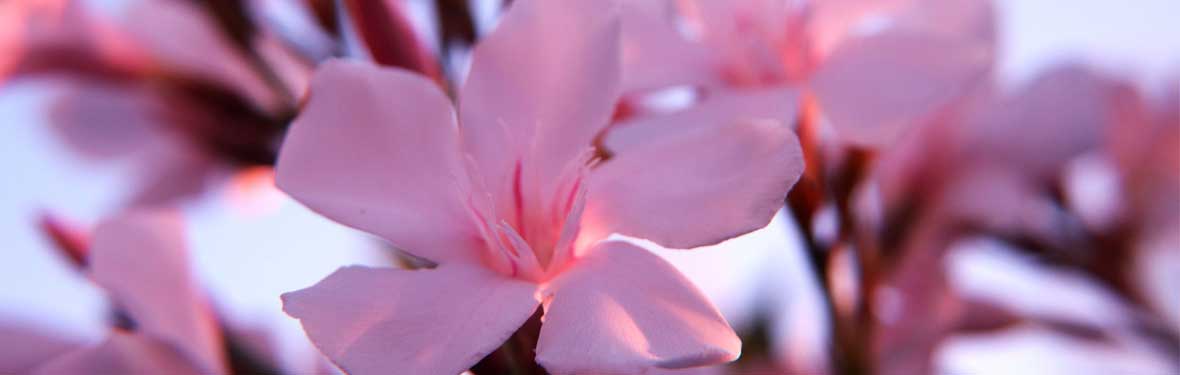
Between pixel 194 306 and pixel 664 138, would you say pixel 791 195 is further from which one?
pixel 194 306

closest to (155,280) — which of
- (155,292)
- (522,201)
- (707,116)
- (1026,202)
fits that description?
(155,292)

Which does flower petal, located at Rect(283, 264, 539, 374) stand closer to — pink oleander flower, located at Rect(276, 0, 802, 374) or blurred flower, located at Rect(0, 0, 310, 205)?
pink oleander flower, located at Rect(276, 0, 802, 374)

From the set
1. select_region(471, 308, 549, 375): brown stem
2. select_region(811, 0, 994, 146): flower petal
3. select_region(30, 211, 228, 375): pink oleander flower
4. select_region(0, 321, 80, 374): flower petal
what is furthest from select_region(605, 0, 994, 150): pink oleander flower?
select_region(0, 321, 80, 374): flower petal

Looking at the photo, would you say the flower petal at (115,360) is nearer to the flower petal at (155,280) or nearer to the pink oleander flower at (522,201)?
the flower petal at (155,280)

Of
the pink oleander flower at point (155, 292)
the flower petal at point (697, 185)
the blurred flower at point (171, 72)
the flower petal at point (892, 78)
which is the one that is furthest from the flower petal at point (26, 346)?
the flower petal at point (892, 78)

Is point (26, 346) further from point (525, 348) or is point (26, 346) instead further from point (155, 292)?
point (525, 348)

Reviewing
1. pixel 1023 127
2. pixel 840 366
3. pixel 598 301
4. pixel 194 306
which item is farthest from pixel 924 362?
pixel 194 306
